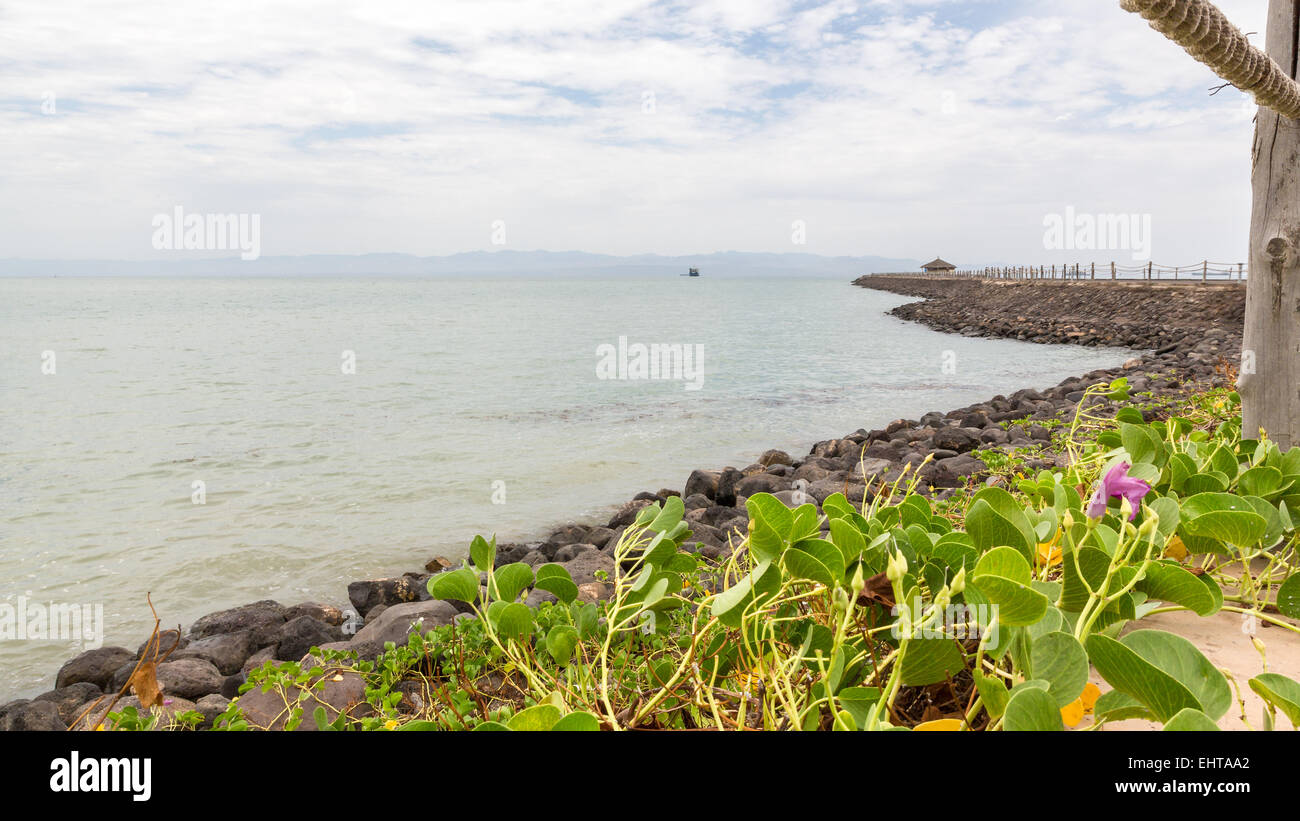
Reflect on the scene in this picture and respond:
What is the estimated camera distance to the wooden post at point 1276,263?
2.88m

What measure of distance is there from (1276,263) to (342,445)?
1070 centimetres

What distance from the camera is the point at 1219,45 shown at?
200cm

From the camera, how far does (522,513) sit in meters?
7.86

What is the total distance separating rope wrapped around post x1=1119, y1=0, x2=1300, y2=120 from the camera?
1.79m

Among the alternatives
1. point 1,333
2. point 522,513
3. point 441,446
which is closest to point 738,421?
point 441,446

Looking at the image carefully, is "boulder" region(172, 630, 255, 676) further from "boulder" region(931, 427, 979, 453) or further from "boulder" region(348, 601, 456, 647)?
"boulder" region(931, 427, 979, 453)

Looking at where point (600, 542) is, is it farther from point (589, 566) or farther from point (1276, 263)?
point (1276, 263)

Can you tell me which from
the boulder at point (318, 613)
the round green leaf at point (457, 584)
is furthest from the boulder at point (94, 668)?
the round green leaf at point (457, 584)

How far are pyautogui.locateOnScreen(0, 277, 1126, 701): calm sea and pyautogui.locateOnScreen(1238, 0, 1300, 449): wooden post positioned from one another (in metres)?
5.61

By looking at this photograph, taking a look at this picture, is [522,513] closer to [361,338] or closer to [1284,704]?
[1284,704]

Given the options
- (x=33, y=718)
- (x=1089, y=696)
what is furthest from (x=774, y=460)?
(x=1089, y=696)

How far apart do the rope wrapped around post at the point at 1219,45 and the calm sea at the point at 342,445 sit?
235 inches

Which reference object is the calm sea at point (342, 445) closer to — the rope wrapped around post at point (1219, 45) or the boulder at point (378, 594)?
the boulder at point (378, 594)
